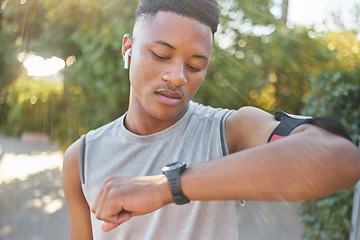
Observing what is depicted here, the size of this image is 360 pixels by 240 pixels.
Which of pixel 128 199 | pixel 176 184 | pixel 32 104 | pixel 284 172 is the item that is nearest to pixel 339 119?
pixel 284 172

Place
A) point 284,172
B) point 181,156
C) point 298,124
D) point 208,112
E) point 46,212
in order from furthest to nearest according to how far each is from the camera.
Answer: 1. point 46,212
2. point 208,112
3. point 181,156
4. point 298,124
5. point 284,172

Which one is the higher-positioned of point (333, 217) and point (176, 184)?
point (176, 184)

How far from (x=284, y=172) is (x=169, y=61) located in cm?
75

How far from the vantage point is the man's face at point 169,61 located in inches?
61.1

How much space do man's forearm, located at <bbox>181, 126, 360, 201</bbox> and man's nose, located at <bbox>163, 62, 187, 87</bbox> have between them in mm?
471

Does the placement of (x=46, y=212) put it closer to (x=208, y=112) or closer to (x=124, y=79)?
(x=124, y=79)

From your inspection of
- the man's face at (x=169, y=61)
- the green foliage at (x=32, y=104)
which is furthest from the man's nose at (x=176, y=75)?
the green foliage at (x=32, y=104)

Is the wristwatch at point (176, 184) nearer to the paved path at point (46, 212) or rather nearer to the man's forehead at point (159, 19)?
the man's forehead at point (159, 19)

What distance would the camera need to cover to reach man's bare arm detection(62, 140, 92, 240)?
1.83 meters

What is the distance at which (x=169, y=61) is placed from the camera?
5.17 feet

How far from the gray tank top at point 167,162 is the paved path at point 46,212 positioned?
3990mm

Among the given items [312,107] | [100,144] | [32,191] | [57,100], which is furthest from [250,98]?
[100,144]

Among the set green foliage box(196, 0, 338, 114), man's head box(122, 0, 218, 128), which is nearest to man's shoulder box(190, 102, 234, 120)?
man's head box(122, 0, 218, 128)

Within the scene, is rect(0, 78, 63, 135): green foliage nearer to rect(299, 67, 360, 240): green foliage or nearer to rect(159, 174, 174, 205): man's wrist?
rect(299, 67, 360, 240): green foliage
